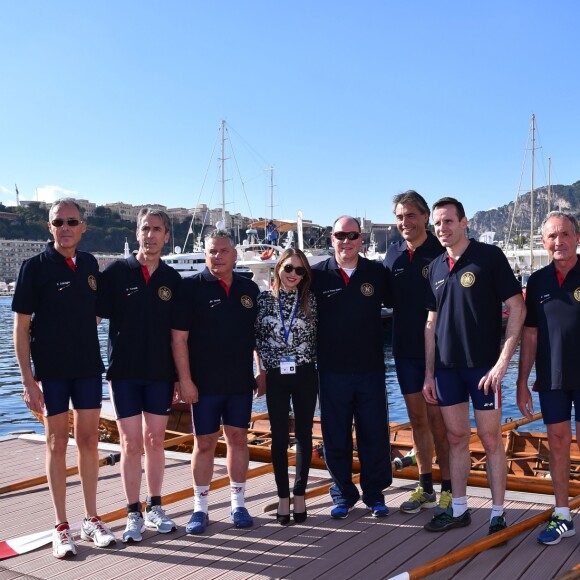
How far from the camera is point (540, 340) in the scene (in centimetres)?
436

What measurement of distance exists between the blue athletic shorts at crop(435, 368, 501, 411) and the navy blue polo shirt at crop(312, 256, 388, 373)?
25.1 inches

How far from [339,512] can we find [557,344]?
217 cm

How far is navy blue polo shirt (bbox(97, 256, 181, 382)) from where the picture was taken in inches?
183

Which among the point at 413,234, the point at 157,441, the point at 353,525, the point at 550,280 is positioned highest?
the point at 413,234

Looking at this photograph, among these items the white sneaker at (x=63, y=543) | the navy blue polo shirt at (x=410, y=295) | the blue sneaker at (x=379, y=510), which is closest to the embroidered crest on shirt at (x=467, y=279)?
the navy blue polo shirt at (x=410, y=295)

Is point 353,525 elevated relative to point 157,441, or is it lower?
lower

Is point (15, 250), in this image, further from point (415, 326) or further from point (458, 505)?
point (458, 505)

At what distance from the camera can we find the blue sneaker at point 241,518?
495 centimetres

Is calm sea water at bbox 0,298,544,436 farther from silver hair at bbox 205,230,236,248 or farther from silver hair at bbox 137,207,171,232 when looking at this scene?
silver hair at bbox 137,207,171,232

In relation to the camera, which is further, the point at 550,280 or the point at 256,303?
the point at 256,303

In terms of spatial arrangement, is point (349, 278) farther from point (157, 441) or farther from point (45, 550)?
point (45, 550)

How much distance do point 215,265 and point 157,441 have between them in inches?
55.4

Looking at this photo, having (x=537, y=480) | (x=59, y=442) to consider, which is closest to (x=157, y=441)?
(x=59, y=442)

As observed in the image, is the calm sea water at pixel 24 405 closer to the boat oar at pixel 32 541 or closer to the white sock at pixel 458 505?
the white sock at pixel 458 505
